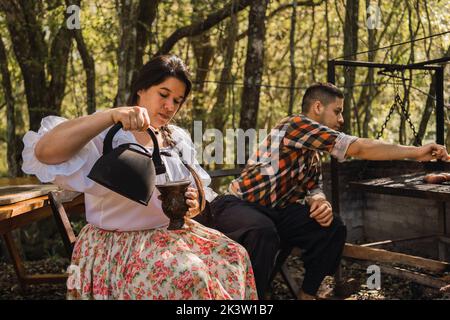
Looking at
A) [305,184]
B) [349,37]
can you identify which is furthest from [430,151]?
[349,37]

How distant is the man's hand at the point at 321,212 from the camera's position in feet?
10.5

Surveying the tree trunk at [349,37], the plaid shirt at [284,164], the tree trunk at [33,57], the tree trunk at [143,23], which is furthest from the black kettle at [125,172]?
the tree trunk at [143,23]

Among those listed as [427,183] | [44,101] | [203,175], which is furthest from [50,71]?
[427,183]

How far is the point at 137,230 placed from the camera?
2285mm

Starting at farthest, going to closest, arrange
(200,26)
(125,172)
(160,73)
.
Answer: (200,26) < (160,73) < (125,172)

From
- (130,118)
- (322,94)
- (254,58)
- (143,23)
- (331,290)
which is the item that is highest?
(143,23)

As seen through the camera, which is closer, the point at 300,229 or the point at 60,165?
the point at 60,165

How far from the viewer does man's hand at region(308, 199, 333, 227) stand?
3.19 meters

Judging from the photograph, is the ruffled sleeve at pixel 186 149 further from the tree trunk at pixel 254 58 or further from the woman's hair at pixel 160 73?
the tree trunk at pixel 254 58

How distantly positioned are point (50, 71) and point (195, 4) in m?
2.05

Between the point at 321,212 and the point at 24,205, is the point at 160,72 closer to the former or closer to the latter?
the point at 24,205

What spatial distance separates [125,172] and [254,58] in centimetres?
292

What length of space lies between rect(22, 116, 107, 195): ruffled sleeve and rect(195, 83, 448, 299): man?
102 cm

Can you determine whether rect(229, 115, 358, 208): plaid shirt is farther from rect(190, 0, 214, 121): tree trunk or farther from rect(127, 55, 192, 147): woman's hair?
rect(190, 0, 214, 121): tree trunk
